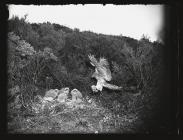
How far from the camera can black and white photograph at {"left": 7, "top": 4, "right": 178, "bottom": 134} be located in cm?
618

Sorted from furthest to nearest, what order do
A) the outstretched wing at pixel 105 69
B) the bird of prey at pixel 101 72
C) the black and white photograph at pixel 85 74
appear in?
the outstretched wing at pixel 105 69, the bird of prey at pixel 101 72, the black and white photograph at pixel 85 74

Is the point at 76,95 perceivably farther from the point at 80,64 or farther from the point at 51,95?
the point at 80,64

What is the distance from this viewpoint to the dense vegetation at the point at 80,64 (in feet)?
22.5

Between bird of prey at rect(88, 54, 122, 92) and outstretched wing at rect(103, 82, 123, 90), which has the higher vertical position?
bird of prey at rect(88, 54, 122, 92)

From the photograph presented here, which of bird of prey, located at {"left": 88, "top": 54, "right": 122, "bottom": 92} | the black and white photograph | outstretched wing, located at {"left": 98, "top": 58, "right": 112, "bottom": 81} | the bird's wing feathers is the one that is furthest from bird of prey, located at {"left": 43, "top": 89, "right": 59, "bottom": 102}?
outstretched wing, located at {"left": 98, "top": 58, "right": 112, "bottom": 81}

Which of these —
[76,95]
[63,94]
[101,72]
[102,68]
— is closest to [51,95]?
[63,94]

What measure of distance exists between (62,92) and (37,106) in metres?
0.93

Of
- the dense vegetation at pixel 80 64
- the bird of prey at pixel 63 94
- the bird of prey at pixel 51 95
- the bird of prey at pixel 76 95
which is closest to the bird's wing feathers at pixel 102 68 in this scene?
the dense vegetation at pixel 80 64

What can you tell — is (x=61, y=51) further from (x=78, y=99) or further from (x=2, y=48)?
(x=2, y=48)

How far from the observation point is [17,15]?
8.52 meters

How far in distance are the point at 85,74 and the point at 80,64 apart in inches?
17.4

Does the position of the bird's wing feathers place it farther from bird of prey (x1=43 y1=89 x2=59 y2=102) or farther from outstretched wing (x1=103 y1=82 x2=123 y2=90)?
bird of prey (x1=43 y1=89 x2=59 y2=102)

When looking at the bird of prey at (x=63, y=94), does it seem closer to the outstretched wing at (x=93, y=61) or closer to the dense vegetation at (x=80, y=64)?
the dense vegetation at (x=80, y=64)

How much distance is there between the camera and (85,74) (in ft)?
26.8
